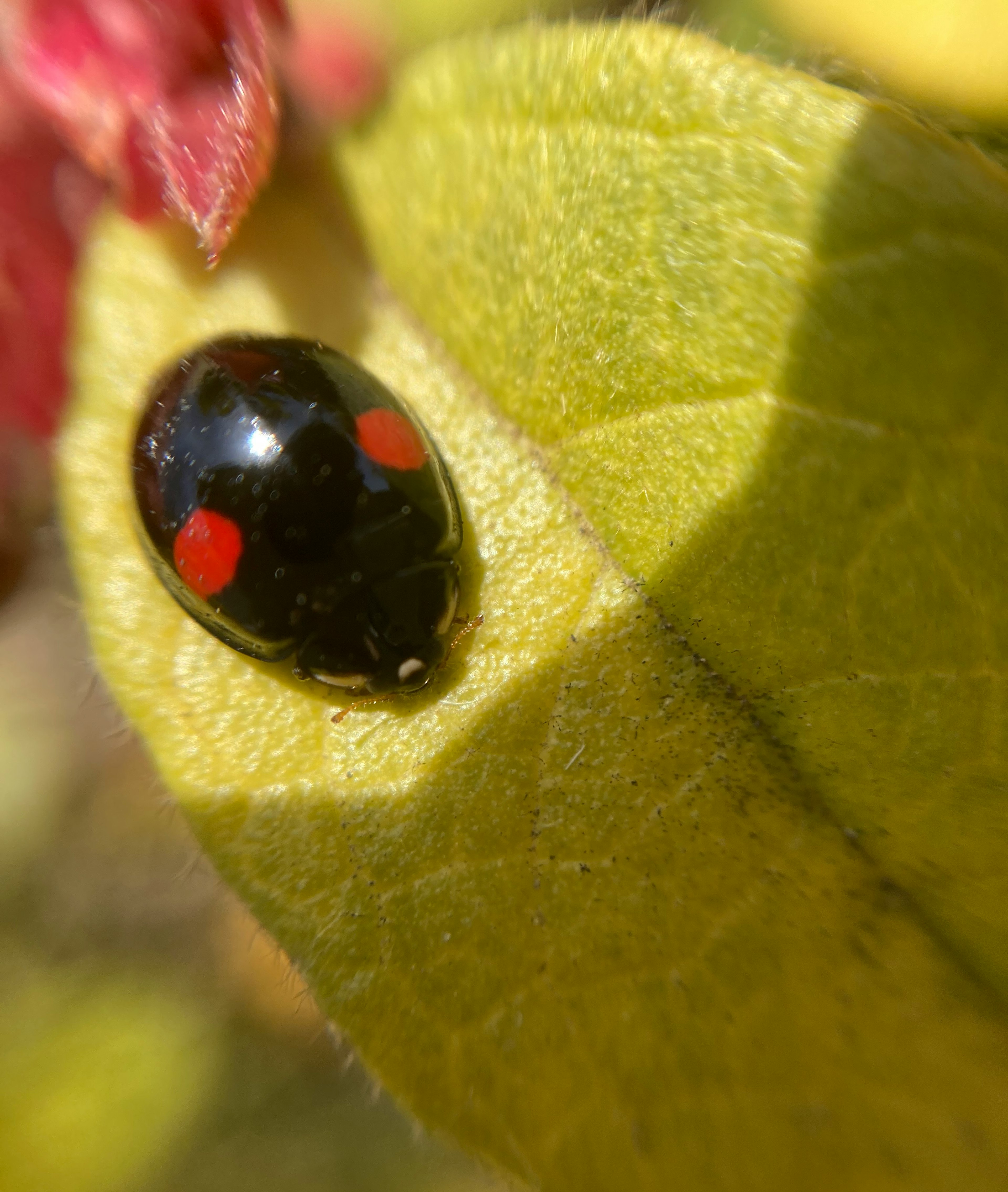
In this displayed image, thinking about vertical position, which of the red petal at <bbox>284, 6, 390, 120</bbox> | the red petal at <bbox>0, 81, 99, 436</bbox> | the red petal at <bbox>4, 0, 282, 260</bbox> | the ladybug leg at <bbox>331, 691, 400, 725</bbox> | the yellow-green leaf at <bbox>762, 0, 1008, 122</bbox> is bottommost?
the ladybug leg at <bbox>331, 691, 400, 725</bbox>

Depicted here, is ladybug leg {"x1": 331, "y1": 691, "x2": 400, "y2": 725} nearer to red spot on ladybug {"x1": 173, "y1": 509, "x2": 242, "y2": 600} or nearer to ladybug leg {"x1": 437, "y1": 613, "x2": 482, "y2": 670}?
ladybug leg {"x1": 437, "y1": 613, "x2": 482, "y2": 670}

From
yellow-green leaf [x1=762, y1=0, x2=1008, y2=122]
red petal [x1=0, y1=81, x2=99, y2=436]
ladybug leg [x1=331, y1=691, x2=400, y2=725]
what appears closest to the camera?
yellow-green leaf [x1=762, y1=0, x2=1008, y2=122]

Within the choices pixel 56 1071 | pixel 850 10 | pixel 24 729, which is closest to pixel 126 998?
pixel 56 1071

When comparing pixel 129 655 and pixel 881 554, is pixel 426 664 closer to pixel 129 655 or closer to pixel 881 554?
pixel 129 655

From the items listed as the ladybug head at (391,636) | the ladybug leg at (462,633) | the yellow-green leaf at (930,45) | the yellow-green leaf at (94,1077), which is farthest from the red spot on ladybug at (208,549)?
the yellow-green leaf at (94,1077)

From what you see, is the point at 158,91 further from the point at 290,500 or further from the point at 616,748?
the point at 616,748

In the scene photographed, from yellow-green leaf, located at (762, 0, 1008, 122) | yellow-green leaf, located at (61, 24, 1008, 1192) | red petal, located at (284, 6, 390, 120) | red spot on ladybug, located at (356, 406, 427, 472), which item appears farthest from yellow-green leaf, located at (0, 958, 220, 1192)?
yellow-green leaf, located at (762, 0, 1008, 122)

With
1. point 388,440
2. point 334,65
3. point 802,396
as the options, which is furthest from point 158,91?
point 802,396
